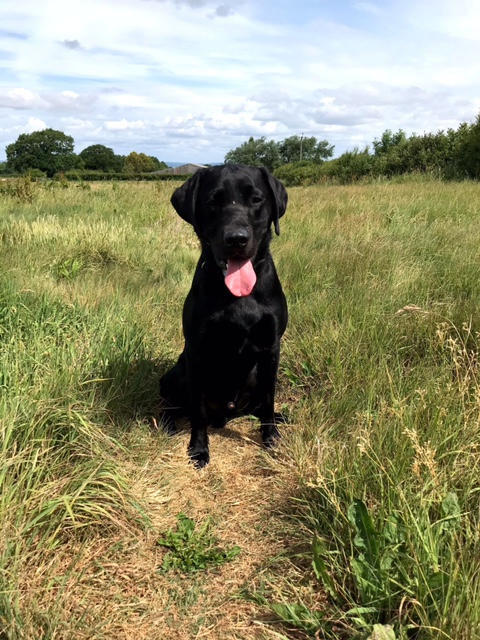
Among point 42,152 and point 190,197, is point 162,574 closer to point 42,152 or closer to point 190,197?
point 190,197

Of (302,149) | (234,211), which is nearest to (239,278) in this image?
(234,211)

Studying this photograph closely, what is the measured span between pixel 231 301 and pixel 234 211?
0.43 metres

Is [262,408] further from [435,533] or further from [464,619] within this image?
[464,619]

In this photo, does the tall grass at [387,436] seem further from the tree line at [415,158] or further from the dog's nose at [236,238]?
the tree line at [415,158]

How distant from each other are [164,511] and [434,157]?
817 inches

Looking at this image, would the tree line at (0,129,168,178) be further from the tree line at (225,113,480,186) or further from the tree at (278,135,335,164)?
the tree line at (225,113,480,186)

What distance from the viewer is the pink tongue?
6.79 ft

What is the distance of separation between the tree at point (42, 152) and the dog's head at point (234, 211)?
69810 millimetres

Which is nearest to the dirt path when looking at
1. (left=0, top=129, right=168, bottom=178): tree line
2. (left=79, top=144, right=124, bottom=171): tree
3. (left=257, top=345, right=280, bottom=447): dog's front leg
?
(left=257, top=345, right=280, bottom=447): dog's front leg

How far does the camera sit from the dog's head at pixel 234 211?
6.73ft

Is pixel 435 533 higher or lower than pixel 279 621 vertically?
higher

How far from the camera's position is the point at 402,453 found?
5.05 ft

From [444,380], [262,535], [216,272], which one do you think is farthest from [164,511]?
[444,380]

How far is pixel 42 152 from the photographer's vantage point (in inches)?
2699
